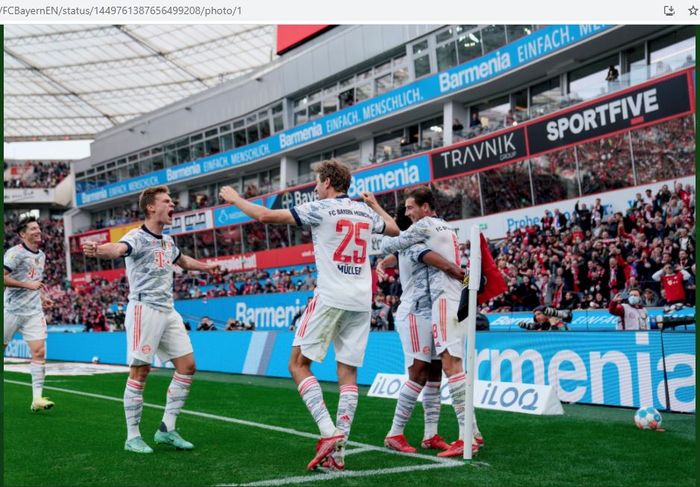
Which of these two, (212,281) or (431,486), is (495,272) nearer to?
(431,486)

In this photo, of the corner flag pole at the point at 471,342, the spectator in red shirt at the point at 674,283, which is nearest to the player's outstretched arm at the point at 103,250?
the corner flag pole at the point at 471,342

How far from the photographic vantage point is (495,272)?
5.88m

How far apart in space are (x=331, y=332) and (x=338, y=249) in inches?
24.7

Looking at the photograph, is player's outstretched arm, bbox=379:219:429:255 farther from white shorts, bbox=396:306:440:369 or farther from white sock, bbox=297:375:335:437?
white sock, bbox=297:375:335:437

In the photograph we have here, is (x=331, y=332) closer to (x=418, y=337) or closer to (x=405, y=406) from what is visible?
(x=418, y=337)

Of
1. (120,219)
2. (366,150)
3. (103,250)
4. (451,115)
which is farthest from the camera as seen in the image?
(120,219)

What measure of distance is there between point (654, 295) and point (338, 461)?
36.0 ft

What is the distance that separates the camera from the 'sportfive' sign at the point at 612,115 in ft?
62.3

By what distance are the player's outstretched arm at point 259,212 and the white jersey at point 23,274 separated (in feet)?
16.4

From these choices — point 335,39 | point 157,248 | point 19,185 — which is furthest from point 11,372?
point 19,185

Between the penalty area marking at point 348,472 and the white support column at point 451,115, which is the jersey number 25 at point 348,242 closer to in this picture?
the penalty area marking at point 348,472

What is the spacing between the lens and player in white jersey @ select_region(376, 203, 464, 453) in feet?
19.6

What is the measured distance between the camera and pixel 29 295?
373 inches

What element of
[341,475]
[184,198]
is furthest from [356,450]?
[184,198]
